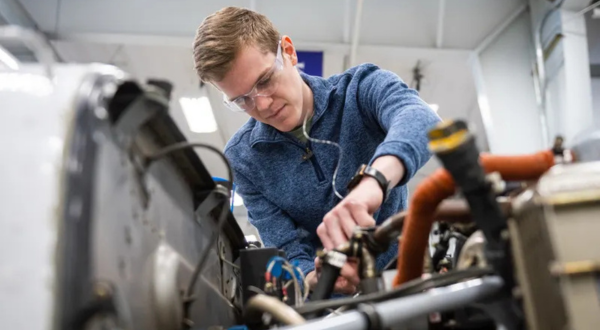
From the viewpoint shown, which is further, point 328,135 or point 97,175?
point 328,135

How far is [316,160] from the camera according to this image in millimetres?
1474

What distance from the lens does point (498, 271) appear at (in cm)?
55

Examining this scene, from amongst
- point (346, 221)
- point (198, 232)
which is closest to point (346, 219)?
point (346, 221)

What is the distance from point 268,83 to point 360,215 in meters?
0.63

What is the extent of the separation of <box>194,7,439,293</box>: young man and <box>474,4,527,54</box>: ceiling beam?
2399mm

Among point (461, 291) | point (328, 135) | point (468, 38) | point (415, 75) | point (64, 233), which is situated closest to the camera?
→ point (64, 233)

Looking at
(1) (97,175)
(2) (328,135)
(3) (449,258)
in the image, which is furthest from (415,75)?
(1) (97,175)

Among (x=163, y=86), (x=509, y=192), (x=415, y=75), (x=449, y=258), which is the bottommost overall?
(x=449, y=258)

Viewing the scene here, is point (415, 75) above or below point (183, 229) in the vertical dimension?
above

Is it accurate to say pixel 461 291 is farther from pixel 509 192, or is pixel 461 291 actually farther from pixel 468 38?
pixel 468 38

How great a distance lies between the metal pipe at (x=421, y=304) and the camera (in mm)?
527

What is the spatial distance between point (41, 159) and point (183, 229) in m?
0.33

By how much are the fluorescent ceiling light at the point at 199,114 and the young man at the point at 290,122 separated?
2764 mm

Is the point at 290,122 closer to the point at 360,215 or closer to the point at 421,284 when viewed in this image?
the point at 360,215
